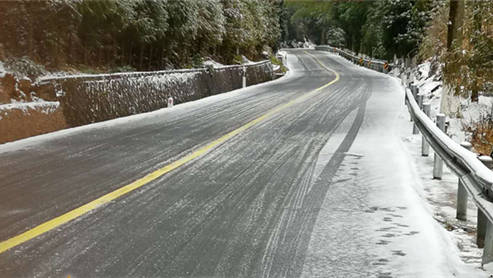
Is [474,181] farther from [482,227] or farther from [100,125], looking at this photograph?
[100,125]

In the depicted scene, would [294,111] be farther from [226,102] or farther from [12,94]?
[12,94]

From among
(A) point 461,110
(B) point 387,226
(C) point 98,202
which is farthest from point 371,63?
(C) point 98,202

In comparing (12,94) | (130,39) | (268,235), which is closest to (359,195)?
(268,235)

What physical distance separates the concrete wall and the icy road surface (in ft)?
5.32

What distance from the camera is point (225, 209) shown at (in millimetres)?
5547

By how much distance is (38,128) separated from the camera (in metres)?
10.7

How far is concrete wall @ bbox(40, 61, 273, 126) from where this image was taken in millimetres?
11914

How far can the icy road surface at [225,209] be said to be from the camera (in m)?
4.07

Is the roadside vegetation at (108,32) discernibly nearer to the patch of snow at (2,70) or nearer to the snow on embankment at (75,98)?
the patch of snow at (2,70)

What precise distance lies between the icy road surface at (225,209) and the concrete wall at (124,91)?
1.62 metres

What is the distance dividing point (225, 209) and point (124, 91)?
31.0 feet

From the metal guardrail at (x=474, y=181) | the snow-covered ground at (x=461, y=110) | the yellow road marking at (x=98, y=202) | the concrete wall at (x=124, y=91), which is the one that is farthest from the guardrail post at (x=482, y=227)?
the concrete wall at (x=124, y=91)

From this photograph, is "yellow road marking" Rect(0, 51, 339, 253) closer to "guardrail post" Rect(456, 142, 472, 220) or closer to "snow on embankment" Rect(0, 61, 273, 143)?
"guardrail post" Rect(456, 142, 472, 220)

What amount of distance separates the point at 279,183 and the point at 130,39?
43.9 ft
